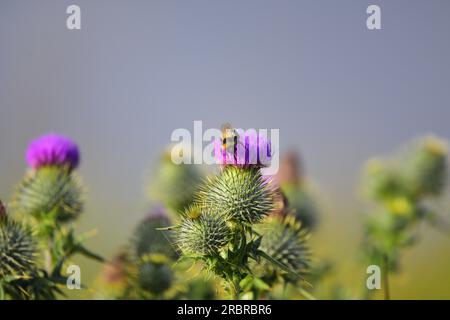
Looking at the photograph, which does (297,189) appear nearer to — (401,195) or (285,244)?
(401,195)

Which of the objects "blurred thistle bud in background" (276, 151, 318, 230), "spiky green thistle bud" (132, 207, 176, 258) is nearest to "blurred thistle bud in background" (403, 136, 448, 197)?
"blurred thistle bud in background" (276, 151, 318, 230)

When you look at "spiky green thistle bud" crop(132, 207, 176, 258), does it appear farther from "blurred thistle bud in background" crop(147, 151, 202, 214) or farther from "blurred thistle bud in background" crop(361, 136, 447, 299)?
"blurred thistle bud in background" crop(361, 136, 447, 299)

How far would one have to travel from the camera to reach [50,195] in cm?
787

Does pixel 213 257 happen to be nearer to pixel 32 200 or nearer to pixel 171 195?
pixel 32 200

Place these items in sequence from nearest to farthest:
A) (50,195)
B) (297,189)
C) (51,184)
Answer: (50,195) < (51,184) < (297,189)

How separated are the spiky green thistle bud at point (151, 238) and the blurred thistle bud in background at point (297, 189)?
87.7 inches

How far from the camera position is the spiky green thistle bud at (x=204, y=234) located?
18.8 ft

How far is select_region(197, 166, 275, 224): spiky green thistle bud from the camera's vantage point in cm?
601

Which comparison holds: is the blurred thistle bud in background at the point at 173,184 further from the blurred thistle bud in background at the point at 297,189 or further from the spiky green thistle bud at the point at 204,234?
the spiky green thistle bud at the point at 204,234

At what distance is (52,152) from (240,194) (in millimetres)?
3446

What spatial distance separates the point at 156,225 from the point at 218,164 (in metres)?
2.43

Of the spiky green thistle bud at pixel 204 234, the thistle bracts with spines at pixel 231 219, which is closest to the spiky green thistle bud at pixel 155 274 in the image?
the thistle bracts with spines at pixel 231 219

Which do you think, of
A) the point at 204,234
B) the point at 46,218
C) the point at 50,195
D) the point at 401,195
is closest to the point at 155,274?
the point at 46,218
